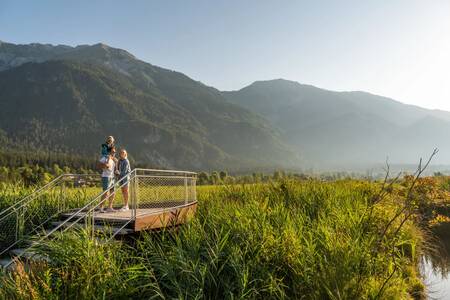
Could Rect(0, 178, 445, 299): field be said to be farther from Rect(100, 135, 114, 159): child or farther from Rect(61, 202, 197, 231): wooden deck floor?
Rect(100, 135, 114, 159): child

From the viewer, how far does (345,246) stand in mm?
7473

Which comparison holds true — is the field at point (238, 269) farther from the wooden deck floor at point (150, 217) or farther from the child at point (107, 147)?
the child at point (107, 147)

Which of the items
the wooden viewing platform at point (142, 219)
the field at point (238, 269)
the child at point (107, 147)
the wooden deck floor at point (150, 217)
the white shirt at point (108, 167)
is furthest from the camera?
the child at point (107, 147)

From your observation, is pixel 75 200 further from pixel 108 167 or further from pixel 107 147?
pixel 107 147

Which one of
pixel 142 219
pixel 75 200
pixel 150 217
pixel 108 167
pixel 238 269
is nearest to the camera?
pixel 238 269

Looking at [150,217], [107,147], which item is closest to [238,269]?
[150,217]

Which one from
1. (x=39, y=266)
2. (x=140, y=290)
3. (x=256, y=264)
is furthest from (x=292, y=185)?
(x=39, y=266)

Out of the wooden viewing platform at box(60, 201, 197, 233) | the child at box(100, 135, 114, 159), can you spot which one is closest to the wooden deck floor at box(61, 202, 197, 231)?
the wooden viewing platform at box(60, 201, 197, 233)

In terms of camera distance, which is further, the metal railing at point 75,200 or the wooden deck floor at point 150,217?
the metal railing at point 75,200

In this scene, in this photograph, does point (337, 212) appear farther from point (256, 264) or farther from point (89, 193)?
point (89, 193)

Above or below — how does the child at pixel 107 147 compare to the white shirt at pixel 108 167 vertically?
above

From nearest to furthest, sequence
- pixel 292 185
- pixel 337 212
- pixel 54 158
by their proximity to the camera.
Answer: pixel 337 212 → pixel 292 185 → pixel 54 158

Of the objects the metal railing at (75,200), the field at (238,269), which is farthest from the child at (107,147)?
the field at (238,269)

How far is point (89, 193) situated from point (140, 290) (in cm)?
1114
